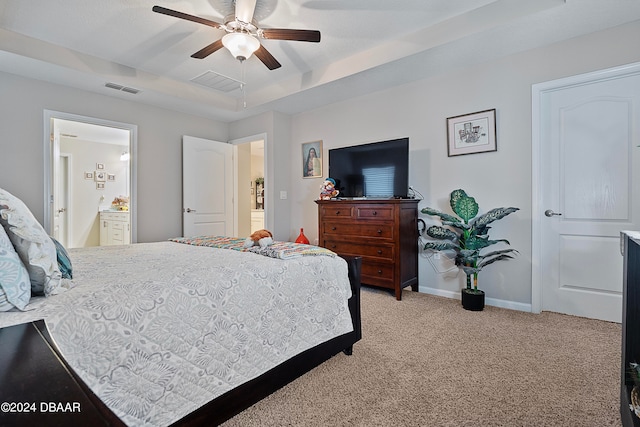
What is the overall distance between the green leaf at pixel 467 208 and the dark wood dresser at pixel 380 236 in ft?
1.66

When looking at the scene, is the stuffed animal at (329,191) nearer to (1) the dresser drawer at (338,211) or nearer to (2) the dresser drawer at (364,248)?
(1) the dresser drawer at (338,211)

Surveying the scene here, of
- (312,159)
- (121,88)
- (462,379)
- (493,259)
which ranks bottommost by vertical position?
(462,379)

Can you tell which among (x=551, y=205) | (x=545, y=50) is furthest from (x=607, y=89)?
(x=551, y=205)

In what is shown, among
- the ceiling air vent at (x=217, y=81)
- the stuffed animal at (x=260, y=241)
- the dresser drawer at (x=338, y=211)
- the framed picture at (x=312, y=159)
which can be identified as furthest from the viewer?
the framed picture at (x=312, y=159)

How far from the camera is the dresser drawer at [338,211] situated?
3516 mm

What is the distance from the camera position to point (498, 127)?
301cm

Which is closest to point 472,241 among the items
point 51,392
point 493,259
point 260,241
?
point 493,259

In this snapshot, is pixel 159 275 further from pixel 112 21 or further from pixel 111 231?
pixel 111 231

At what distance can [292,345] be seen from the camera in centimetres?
159

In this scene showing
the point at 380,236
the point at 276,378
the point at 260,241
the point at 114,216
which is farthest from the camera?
the point at 114,216

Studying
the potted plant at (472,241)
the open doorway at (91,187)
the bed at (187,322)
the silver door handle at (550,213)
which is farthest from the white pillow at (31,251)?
the open doorway at (91,187)

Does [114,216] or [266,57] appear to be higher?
[266,57]

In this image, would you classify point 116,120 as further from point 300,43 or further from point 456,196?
point 456,196

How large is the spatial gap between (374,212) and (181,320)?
243cm
